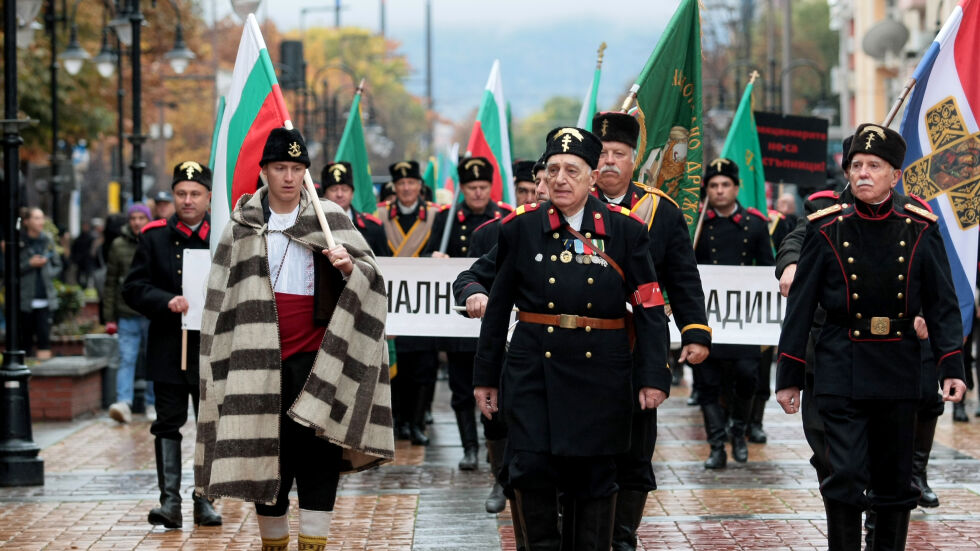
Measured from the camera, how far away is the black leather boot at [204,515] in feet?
29.5

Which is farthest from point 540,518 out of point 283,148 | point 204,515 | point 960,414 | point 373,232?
point 960,414

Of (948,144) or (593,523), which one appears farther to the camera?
(948,144)

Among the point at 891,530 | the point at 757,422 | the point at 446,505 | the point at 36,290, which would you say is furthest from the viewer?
the point at 36,290

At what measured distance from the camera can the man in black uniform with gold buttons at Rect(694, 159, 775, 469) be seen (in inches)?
455

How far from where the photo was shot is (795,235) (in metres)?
8.10

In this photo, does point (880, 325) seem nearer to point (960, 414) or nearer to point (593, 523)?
point (593, 523)

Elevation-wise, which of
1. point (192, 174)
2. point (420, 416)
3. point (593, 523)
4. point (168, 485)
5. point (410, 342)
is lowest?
point (420, 416)

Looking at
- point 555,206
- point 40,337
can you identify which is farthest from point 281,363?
point 40,337

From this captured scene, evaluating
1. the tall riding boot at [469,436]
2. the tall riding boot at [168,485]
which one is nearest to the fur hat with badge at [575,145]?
the tall riding boot at [168,485]

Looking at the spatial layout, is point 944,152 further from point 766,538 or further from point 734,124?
point 734,124

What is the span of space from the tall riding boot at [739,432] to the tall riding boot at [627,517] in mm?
4268

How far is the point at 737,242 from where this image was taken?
12.1 m

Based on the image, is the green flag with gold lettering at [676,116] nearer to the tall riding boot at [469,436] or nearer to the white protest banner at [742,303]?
the white protest banner at [742,303]

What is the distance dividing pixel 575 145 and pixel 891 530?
227 cm
